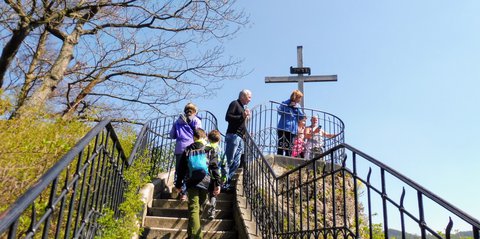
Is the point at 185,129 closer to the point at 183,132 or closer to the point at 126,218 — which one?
the point at 183,132

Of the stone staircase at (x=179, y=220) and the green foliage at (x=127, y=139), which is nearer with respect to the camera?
the stone staircase at (x=179, y=220)

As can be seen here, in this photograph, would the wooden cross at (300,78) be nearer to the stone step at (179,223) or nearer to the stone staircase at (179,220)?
the stone staircase at (179,220)

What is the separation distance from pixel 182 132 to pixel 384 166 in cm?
442

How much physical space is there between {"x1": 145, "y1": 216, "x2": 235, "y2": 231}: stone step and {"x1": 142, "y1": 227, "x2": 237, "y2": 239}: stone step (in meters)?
0.24

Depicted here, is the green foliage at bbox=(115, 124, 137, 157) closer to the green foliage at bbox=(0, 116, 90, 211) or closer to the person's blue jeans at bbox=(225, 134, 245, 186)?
the person's blue jeans at bbox=(225, 134, 245, 186)

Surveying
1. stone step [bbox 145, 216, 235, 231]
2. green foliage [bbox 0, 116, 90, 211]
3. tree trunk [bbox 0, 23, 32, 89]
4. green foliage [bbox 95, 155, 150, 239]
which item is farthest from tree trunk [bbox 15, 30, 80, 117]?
green foliage [bbox 0, 116, 90, 211]

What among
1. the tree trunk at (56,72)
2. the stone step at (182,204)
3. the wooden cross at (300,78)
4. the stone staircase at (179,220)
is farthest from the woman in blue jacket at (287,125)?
the tree trunk at (56,72)

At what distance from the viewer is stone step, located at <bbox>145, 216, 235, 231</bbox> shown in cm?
582

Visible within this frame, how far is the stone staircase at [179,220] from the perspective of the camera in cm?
552

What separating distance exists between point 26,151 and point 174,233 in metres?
2.48

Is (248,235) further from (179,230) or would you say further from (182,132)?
(182,132)

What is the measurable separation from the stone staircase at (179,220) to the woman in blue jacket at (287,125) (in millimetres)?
3252

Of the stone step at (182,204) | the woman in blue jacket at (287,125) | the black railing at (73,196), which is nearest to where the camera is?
the black railing at (73,196)

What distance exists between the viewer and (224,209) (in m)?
6.49
